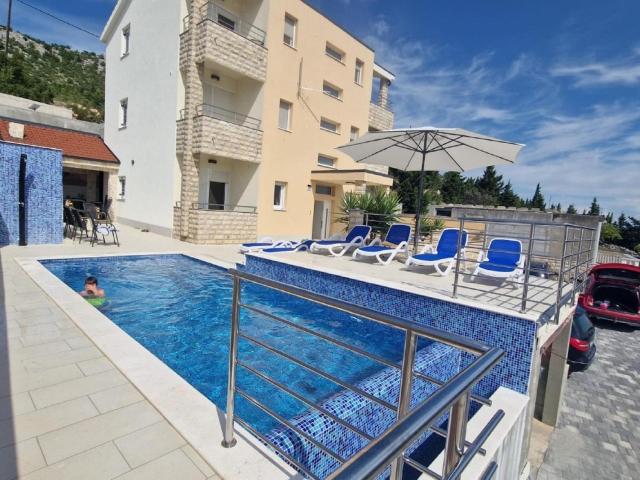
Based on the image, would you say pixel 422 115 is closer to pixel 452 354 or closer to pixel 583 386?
pixel 583 386

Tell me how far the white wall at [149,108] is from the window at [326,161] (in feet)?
26.6

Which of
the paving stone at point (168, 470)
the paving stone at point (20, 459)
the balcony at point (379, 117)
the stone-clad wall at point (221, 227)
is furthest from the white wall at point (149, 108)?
the paving stone at point (168, 470)

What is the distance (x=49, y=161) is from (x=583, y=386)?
15.5m

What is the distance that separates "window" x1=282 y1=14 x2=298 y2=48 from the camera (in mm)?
17608

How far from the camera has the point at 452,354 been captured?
214 inches

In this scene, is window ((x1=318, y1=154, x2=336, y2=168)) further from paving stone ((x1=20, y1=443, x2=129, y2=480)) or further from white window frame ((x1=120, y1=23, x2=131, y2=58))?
paving stone ((x1=20, y1=443, x2=129, y2=480))

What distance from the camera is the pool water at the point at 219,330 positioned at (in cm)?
468

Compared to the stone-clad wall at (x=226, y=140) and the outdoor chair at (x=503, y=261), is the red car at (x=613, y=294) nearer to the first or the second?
the outdoor chair at (x=503, y=261)

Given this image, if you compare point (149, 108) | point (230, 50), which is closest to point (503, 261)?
point (230, 50)

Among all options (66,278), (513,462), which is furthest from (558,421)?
(66,278)

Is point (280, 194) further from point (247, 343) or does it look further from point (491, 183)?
point (491, 183)

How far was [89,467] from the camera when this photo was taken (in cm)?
226

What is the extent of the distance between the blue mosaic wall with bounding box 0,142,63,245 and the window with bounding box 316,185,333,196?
12549 millimetres

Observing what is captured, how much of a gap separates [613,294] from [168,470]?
14.7 metres
